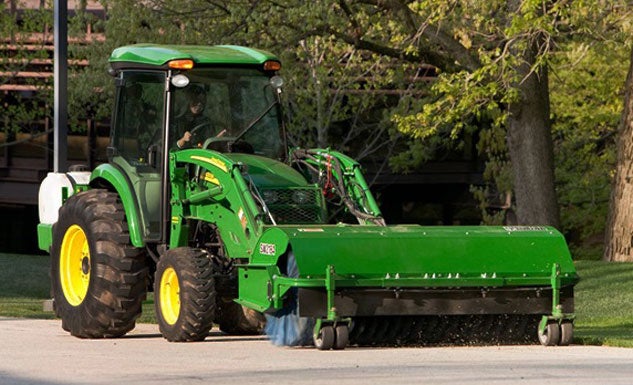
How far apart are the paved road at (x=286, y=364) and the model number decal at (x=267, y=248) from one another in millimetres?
826

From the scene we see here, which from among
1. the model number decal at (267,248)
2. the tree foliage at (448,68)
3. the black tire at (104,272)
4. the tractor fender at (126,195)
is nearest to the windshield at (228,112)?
the tractor fender at (126,195)

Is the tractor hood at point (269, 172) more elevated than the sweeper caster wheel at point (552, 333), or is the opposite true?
the tractor hood at point (269, 172)

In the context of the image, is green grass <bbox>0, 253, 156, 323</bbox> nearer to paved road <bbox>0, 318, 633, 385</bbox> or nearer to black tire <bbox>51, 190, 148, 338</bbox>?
black tire <bbox>51, 190, 148, 338</bbox>

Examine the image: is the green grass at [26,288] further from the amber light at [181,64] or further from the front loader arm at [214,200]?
the amber light at [181,64]

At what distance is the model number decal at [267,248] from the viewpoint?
1343cm

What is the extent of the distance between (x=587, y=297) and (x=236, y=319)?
8986 mm

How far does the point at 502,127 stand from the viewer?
3866 centimetres

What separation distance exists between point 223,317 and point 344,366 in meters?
4.07

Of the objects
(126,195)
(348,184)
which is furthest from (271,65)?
(126,195)

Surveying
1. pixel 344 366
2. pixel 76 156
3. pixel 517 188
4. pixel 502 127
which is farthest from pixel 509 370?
pixel 76 156

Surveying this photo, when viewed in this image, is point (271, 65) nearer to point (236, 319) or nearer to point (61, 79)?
point (236, 319)

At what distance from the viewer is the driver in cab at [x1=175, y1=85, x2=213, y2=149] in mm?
15219

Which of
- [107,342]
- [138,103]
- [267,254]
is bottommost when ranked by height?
[107,342]

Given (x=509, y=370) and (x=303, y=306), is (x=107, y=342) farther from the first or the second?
(x=509, y=370)
